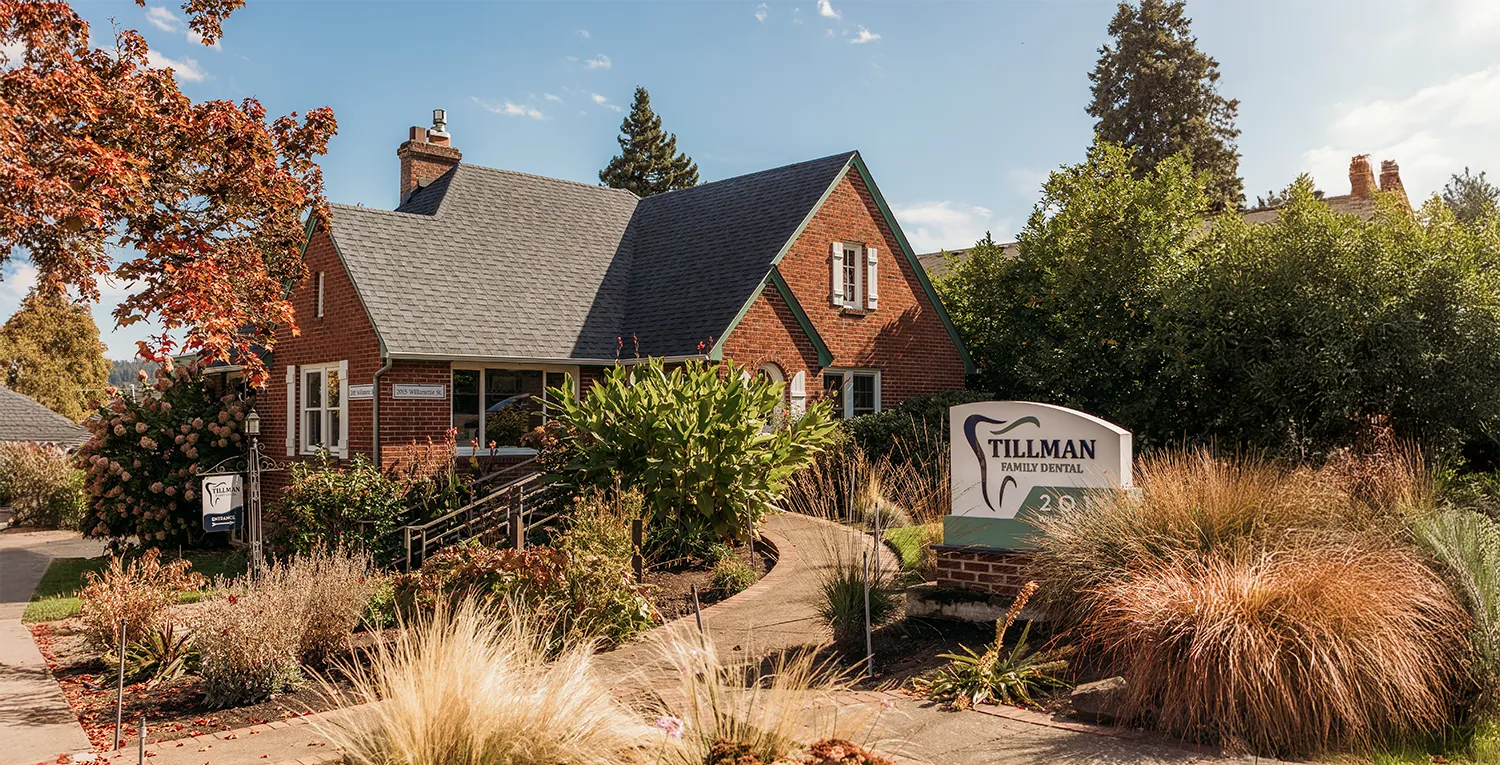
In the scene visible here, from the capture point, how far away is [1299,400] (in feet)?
48.2

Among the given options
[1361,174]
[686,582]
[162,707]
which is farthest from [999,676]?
[1361,174]

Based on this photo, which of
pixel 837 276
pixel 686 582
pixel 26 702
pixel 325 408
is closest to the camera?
pixel 26 702

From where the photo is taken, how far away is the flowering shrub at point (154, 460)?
55.3 ft

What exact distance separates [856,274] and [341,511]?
11131 mm

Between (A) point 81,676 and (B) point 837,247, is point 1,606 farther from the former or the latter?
(B) point 837,247

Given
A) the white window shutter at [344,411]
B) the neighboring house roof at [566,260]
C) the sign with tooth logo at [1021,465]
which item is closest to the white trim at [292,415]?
the white window shutter at [344,411]

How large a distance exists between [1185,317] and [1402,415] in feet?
10.7

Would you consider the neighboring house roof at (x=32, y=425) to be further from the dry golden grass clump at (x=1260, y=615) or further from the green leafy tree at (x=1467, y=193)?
the green leafy tree at (x=1467, y=193)

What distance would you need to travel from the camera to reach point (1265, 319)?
14844 millimetres

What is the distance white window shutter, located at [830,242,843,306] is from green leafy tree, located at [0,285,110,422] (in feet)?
120

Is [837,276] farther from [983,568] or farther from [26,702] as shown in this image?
[26,702]

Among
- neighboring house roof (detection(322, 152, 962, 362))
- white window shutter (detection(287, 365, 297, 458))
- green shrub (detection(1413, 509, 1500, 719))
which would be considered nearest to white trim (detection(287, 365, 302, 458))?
white window shutter (detection(287, 365, 297, 458))

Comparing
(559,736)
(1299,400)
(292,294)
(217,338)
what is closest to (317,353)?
(292,294)

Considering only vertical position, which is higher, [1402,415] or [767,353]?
[767,353]
